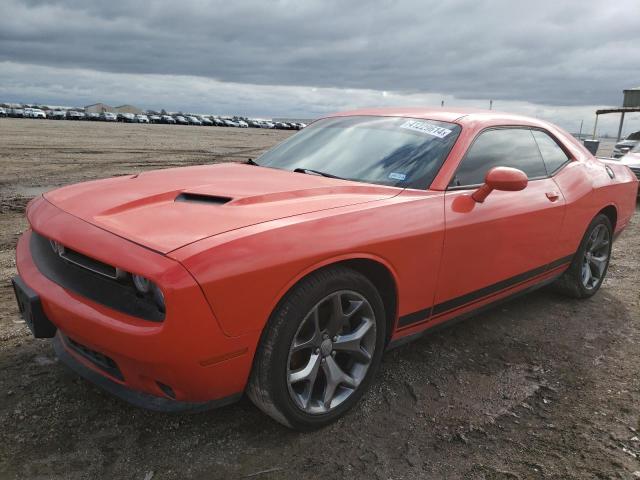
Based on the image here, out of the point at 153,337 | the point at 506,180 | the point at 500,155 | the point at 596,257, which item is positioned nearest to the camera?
the point at 153,337

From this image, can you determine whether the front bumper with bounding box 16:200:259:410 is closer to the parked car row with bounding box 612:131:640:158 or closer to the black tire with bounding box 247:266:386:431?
→ the black tire with bounding box 247:266:386:431

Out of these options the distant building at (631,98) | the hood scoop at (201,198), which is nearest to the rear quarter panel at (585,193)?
the hood scoop at (201,198)

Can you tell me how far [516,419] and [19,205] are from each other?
679 cm

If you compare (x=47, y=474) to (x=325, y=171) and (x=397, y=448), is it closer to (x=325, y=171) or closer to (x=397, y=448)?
(x=397, y=448)

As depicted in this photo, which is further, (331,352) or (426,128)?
(426,128)

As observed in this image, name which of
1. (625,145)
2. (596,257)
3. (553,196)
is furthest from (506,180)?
(625,145)

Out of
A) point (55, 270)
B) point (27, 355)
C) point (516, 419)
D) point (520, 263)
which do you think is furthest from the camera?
point (520, 263)

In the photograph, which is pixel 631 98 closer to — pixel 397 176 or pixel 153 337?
pixel 397 176

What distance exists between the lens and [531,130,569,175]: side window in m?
3.79

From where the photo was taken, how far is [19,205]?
277 inches

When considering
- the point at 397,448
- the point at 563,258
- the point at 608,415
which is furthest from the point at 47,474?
the point at 563,258

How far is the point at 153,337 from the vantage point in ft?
6.14

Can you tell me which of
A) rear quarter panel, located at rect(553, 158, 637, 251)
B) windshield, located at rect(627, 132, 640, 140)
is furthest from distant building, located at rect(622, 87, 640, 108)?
rear quarter panel, located at rect(553, 158, 637, 251)

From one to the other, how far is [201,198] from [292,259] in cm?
65
